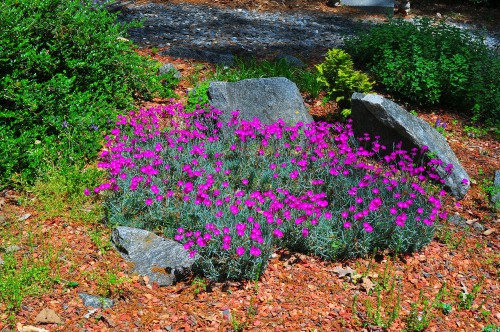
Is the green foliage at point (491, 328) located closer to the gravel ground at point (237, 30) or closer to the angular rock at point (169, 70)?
the angular rock at point (169, 70)

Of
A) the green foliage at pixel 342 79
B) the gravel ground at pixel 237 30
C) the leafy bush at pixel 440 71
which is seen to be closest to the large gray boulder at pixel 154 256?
the green foliage at pixel 342 79

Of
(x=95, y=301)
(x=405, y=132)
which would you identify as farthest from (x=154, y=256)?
(x=405, y=132)

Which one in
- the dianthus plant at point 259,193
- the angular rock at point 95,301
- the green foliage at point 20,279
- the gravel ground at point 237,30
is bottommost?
the angular rock at point 95,301

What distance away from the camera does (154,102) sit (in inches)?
261

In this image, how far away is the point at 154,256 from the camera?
4.13 m

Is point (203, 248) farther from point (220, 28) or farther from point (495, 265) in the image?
point (220, 28)

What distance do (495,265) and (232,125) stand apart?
2.66 metres

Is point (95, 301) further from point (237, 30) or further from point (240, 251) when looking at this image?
point (237, 30)

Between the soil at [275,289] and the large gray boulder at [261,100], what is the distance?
1.92m

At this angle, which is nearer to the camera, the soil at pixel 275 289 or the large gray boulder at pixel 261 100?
the soil at pixel 275 289

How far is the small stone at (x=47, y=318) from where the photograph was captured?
3590mm

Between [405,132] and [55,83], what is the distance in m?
3.29

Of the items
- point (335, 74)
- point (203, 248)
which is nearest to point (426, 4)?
point (335, 74)

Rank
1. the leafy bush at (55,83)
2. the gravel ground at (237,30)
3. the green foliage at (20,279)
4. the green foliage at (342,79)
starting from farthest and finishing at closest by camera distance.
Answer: the gravel ground at (237,30) → the green foliage at (342,79) → the leafy bush at (55,83) → the green foliage at (20,279)
